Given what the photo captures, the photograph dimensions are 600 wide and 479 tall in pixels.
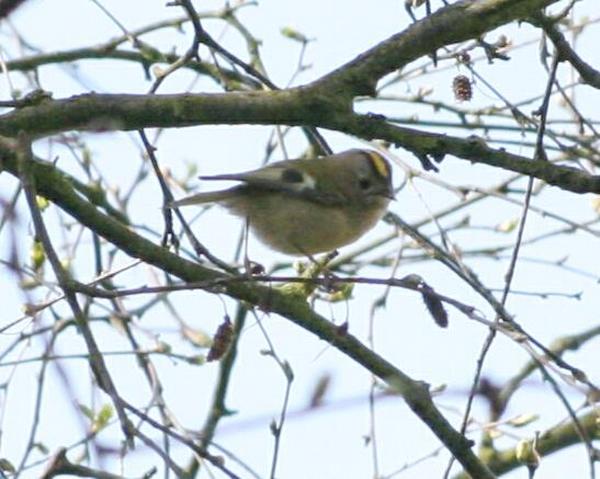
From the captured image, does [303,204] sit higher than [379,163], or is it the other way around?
[379,163]

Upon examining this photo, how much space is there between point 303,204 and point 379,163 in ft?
2.55

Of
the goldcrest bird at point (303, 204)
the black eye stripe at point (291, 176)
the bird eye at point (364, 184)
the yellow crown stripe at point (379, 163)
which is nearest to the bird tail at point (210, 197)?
the goldcrest bird at point (303, 204)

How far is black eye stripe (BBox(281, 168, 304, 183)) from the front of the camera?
514cm

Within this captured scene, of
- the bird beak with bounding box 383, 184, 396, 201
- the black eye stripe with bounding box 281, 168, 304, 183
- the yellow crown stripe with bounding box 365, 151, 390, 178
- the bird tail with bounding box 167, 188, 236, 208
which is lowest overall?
the bird tail with bounding box 167, 188, 236, 208

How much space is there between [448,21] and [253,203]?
172 cm

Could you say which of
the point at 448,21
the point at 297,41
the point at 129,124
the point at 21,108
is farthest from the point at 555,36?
the point at 297,41

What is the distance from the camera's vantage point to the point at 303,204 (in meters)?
5.14

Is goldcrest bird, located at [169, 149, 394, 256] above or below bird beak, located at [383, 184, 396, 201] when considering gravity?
below

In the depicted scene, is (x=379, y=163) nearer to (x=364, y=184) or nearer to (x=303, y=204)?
(x=364, y=184)

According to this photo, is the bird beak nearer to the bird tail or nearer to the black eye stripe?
the black eye stripe

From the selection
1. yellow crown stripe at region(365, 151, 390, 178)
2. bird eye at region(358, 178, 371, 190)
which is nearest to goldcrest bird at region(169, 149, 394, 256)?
bird eye at region(358, 178, 371, 190)

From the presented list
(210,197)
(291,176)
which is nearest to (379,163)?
A: (291,176)

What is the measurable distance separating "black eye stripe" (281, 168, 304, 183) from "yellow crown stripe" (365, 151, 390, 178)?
0.56 metres

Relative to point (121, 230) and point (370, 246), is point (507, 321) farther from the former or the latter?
point (370, 246)
